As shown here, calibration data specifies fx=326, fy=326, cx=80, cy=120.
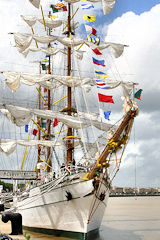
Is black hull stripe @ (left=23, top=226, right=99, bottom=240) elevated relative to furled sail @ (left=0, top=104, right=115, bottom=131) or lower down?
lower down

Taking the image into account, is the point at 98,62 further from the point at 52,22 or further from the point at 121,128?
the point at 52,22

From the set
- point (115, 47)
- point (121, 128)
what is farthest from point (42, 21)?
point (121, 128)

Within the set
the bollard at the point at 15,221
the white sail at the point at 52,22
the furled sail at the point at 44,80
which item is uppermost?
the white sail at the point at 52,22

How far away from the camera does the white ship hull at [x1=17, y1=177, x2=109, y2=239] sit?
18094 millimetres

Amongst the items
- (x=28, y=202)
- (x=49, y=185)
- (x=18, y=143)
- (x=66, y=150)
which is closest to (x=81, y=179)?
(x=49, y=185)

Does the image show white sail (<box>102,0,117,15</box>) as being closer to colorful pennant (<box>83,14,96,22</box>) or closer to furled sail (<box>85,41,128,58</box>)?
colorful pennant (<box>83,14,96,22</box>)

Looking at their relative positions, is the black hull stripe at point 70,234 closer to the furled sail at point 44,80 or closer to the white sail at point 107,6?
the furled sail at point 44,80

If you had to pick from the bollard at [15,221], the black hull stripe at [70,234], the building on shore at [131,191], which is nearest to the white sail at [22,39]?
the black hull stripe at [70,234]

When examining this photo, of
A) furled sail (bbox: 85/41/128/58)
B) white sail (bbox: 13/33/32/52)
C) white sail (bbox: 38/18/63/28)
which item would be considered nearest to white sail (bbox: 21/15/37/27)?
white sail (bbox: 38/18/63/28)

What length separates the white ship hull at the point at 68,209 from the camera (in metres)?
18.1

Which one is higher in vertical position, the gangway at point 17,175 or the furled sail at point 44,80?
the furled sail at point 44,80

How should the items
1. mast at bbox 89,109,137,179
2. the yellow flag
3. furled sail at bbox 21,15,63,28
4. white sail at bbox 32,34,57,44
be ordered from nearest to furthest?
1. mast at bbox 89,109,137,179
2. the yellow flag
3. white sail at bbox 32,34,57,44
4. furled sail at bbox 21,15,63,28

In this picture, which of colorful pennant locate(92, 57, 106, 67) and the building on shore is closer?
colorful pennant locate(92, 57, 106, 67)

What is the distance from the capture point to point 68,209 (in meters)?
18.9
